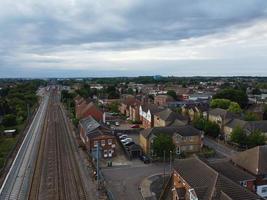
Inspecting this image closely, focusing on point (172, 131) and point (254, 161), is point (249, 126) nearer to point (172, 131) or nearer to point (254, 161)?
point (172, 131)

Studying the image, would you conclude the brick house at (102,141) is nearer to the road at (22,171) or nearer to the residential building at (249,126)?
the road at (22,171)

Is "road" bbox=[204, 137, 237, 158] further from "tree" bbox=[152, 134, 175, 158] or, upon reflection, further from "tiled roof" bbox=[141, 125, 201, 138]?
"tree" bbox=[152, 134, 175, 158]

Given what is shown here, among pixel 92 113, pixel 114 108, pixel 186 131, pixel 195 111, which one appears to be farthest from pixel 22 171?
pixel 114 108

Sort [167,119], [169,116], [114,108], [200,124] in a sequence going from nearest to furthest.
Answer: [167,119], [169,116], [200,124], [114,108]

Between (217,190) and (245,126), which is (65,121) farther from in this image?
(217,190)

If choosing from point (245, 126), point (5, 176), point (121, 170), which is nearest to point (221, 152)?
point (245, 126)

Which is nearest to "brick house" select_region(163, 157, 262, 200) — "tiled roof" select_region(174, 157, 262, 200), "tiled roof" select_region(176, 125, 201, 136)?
"tiled roof" select_region(174, 157, 262, 200)
